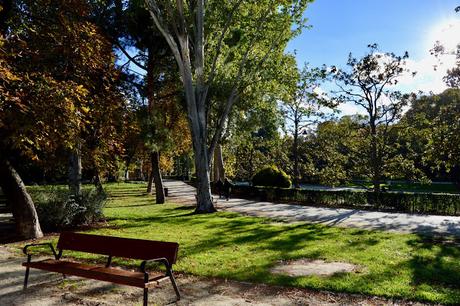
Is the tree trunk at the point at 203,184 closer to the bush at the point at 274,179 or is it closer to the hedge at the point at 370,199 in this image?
the hedge at the point at 370,199

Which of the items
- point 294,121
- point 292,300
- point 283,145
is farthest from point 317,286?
point 283,145

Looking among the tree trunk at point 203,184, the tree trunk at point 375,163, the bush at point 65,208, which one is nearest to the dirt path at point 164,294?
the bush at point 65,208

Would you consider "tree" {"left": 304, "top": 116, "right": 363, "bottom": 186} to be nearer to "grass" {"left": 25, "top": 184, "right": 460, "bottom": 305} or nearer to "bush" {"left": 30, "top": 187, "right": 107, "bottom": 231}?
"grass" {"left": 25, "top": 184, "right": 460, "bottom": 305}

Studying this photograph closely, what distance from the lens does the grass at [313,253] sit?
7.05 meters

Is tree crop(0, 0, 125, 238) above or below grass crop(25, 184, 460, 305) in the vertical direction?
above

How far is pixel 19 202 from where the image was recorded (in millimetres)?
11781

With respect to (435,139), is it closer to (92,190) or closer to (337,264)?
(337,264)

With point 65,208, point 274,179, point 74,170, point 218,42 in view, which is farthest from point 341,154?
point 65,208

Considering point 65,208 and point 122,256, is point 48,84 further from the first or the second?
point 65,208

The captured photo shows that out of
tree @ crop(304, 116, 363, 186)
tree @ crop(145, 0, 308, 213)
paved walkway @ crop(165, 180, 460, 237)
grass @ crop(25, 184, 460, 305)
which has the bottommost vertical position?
paved walkway @ crop(165, 180, 460, 237)

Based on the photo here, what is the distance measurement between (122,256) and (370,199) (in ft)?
63.8

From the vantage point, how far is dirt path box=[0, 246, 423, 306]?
6090 mm

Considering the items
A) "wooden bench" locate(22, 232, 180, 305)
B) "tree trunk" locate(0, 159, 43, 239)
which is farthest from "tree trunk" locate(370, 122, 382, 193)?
"wooden bench" locate(22, 232, 180, 305)

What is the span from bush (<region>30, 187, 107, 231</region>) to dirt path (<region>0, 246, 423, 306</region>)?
6292 millimetres
